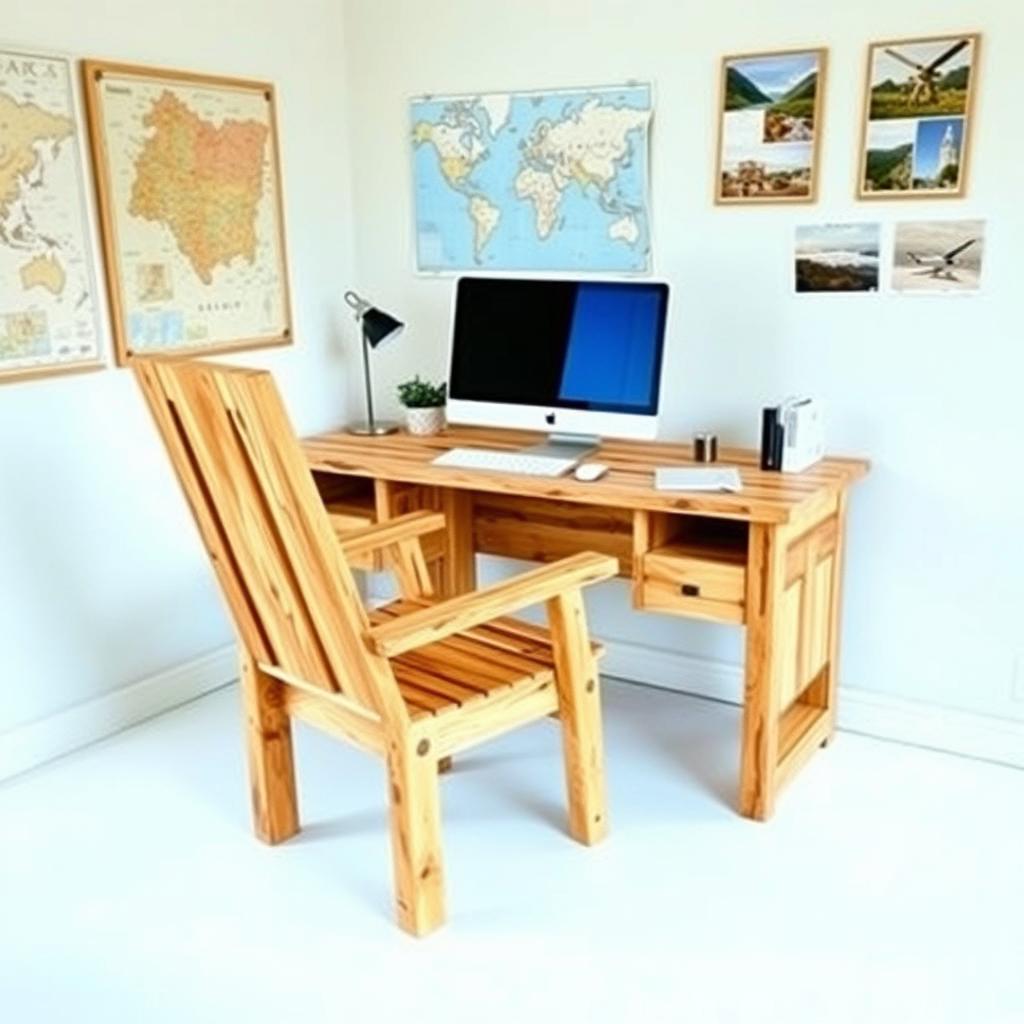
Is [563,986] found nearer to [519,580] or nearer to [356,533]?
[519,580]

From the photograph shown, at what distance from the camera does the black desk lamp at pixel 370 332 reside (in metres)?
3.25

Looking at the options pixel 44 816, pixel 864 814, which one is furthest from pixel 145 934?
pixel 864 814

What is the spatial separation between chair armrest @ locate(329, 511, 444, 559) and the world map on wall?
982mm

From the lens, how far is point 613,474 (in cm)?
266

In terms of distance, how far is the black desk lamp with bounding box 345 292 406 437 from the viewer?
3250 mm

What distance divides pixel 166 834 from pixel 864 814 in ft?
5.15

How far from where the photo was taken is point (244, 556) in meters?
2.07

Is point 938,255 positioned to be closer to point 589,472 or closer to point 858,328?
point 858,328

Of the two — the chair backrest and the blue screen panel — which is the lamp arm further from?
the chair backrest

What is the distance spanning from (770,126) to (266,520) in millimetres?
1648

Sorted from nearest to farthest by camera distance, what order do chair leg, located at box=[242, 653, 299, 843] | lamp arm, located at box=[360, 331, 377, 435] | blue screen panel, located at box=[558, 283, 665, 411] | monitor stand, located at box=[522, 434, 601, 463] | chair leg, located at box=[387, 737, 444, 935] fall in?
chair leg, located at box=[387, 737, 444, 935]
chair leg, located at box=[242, 653, 299, 843]
blue screen panel, located at box=[558, 283, 665, 411]
monitor stand, located at box=[522, 434, 601, 463]
lamp arm, located at box=[360, 331, 377, 435]

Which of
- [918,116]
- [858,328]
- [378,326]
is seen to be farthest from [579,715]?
[918,116]

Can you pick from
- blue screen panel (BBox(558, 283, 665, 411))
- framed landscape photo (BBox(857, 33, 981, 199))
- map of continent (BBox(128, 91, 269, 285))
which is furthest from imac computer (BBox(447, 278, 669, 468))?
map of continent (BBox(128, 91, 269, 285))

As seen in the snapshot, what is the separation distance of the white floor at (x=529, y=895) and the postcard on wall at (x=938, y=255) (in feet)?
3.81
